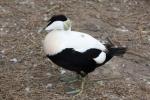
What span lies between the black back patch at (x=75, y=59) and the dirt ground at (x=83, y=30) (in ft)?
1.22

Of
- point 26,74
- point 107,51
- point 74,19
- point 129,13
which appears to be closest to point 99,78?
point 107,51

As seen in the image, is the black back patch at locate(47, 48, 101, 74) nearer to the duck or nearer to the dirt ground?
the duck

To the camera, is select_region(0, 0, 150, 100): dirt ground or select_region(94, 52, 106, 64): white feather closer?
select_region(94, 52, 106, 64): white feather

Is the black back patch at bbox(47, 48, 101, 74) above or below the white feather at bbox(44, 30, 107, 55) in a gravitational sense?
below

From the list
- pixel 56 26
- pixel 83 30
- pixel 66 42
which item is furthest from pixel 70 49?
pixel 83 30

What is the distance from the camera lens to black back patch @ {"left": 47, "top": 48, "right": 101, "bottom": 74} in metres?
4.39

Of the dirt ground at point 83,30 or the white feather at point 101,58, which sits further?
the dirt ground at point 83,30

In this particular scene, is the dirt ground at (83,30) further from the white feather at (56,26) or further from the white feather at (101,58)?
the white feather at (56,26)

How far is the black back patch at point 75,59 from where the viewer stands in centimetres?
439

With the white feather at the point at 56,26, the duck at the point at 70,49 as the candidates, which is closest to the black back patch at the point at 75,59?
the duck at the point at 70,49

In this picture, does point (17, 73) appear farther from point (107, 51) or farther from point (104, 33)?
point (104, 33)

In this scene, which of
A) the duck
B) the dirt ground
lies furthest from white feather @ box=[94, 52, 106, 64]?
the dirt ground

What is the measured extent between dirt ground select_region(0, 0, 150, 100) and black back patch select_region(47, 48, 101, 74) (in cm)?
37

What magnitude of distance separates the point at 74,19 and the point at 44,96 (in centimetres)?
198
